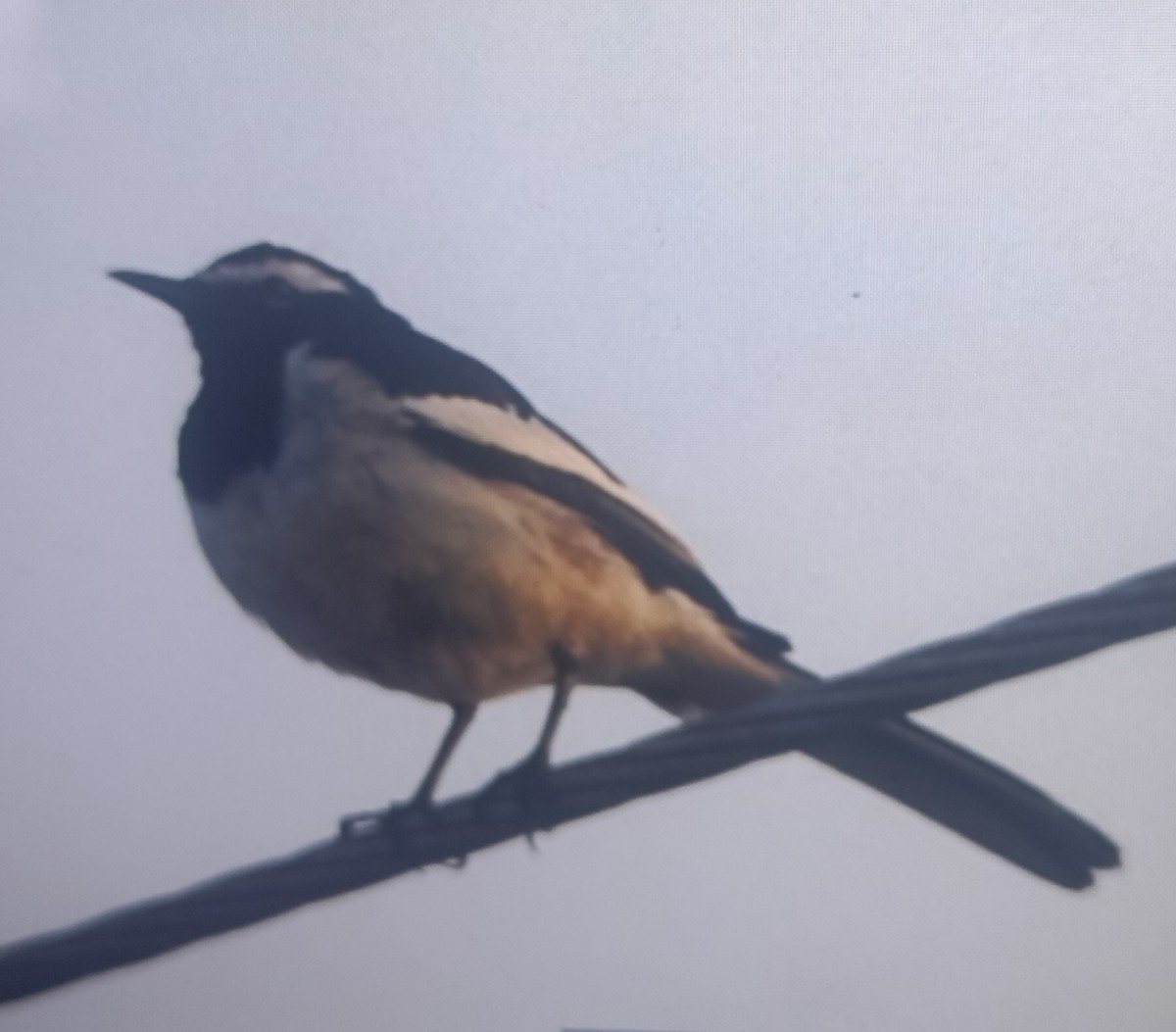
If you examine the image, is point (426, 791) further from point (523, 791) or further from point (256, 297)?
point (256, 297)

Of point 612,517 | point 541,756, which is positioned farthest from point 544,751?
point 612,517

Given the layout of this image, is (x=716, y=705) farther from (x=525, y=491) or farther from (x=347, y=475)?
(x=347, y=475)

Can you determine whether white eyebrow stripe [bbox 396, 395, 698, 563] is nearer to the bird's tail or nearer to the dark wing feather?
the dark wing feather

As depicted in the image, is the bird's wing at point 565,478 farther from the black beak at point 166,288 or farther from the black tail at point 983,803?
the black beak at point 166,288

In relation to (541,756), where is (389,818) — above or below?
below

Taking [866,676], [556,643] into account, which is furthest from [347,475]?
[866,676]

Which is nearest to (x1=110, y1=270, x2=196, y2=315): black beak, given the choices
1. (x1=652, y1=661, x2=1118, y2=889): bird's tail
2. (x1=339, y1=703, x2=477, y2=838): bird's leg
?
(x1=339, y1=703, x2=477, y2=838): bird's leg

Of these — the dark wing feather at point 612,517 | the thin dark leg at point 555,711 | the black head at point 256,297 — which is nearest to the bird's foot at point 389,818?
the thin dark leg at point 555,711

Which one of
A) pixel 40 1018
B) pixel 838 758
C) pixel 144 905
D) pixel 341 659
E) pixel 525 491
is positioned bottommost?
pixel 40 1018
